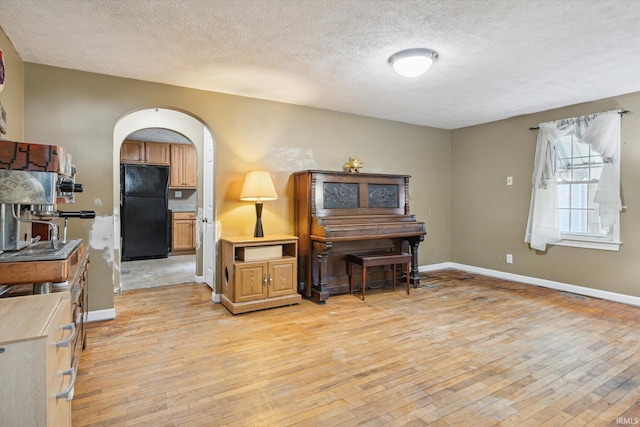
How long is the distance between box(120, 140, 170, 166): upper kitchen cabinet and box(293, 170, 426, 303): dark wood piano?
13.3 ft

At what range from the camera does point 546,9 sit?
2129 mm

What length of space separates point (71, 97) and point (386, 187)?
353 centimetres

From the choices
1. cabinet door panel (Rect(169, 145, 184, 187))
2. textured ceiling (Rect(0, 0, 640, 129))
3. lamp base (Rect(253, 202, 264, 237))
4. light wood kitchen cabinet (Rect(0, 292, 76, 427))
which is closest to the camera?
light wood kitchen cabinet (Rect(0, 292, 76, 427))

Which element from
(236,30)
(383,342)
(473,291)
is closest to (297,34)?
(236,30)

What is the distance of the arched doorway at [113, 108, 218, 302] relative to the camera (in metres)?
4.29

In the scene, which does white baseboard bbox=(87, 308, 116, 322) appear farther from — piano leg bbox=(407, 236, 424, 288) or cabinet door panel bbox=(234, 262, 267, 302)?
piano leg bbox=(407, 236, 424, 288)

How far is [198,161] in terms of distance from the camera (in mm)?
4734

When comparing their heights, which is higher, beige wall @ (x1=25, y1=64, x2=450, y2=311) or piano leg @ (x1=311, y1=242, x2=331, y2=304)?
beige wall @ (x1=25, y1=64, x2=450, y2=311)

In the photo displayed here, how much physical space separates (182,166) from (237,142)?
392 cm

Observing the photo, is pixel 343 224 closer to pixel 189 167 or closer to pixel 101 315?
pixel 101 315

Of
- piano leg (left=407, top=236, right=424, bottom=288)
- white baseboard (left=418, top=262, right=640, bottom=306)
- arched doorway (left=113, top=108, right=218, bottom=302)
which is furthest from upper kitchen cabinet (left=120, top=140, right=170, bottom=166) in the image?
white baseboard (left=418, top=262, right=640, bottom=306)

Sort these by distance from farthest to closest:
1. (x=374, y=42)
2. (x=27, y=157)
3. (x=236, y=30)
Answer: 1. (x=374, y=42)
2. (x=236, y=30)
3. (x=27, y=157)

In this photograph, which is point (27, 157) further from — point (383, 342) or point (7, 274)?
point (383, 342)

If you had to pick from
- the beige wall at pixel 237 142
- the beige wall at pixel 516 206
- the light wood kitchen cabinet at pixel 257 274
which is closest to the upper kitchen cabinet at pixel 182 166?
the beige wall at pixel 237 142
